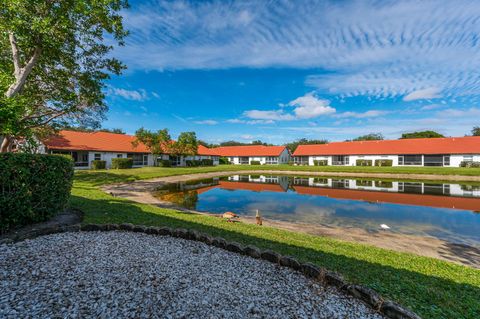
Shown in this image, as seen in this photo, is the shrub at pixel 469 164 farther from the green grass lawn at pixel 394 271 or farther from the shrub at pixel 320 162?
the green grass lawn at pixel 394 271

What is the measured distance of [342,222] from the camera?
10.3m

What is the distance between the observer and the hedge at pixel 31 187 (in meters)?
4.92

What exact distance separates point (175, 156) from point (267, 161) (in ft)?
76.0

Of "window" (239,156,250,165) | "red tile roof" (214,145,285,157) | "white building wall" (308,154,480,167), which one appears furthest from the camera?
"window" (239,156,250,165)

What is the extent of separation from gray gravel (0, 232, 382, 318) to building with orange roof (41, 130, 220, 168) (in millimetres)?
24778

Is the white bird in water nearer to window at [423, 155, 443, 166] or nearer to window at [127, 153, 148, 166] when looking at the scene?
window at [127, 153, 148, 166]

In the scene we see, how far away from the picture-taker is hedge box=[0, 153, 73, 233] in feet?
16.1

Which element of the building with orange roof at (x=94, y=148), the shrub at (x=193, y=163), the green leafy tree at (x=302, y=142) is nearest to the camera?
the building with orange roof at (x=94, y=148)

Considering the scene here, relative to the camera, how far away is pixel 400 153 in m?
40.4

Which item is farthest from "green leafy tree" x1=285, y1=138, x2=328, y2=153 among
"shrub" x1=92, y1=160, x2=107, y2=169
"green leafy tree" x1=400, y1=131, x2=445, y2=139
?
"shrub" x1=92, y1=160, x2=107, y2=169

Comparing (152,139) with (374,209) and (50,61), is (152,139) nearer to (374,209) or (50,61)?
(50,61)

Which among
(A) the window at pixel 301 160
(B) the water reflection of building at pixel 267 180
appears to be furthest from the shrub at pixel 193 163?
(A) the window at pixel 301 160

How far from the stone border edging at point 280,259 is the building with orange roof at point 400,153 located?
45.3 m

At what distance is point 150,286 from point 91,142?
34403 mm
